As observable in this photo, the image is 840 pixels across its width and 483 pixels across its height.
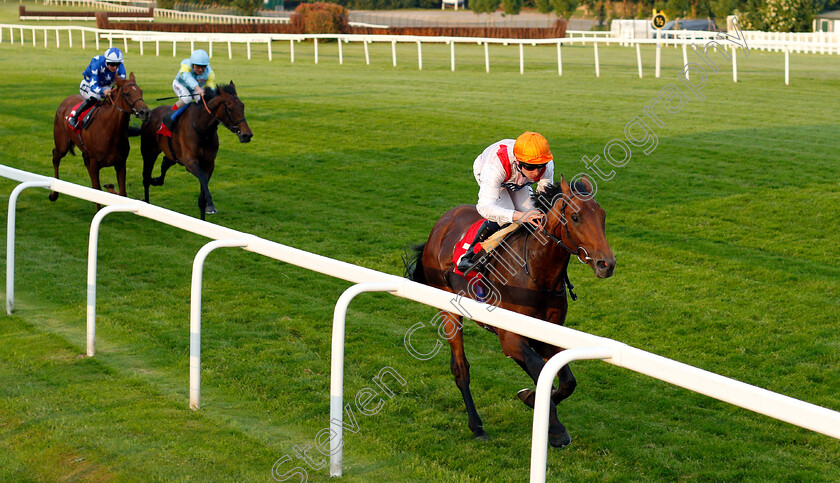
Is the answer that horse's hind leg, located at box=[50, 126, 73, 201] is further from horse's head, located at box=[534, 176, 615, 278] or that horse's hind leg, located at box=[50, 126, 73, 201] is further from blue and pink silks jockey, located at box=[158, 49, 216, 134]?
horse's head, located at box=[534, 176, 615, 278]

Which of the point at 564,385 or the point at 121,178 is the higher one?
the point at 121,178

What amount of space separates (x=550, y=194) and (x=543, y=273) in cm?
36

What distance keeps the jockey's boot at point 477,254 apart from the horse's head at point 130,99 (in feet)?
18.9

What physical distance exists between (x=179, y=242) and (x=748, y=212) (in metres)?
5.57

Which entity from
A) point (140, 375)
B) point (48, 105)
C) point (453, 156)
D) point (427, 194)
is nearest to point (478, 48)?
point (48, 105)

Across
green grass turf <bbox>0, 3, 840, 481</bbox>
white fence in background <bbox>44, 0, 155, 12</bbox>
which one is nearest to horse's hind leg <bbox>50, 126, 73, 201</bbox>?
green grass turf <bbox>0, 3, 840, 481</bbox>

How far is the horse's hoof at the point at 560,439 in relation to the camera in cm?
419

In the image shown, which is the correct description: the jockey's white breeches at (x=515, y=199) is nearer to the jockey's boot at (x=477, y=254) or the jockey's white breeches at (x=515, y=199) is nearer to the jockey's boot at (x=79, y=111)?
the jockey's boot at (x=477, y=254)

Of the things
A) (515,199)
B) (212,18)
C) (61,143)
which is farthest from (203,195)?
(212,18)

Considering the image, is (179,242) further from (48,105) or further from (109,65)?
(48,105)

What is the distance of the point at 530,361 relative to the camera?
4.09 m

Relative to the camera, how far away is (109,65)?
9.74 meters

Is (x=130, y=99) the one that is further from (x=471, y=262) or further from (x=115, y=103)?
(x=471, y=262)

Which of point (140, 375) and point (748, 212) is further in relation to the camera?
point (748, 212)
